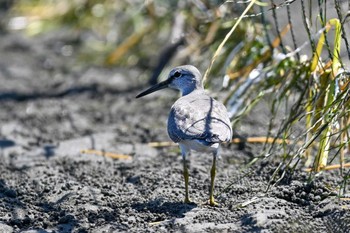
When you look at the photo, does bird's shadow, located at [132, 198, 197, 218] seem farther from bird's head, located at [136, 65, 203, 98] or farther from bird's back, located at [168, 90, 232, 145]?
bird's head, located at [136, 65, 203, 98]

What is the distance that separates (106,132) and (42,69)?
6.51 feet

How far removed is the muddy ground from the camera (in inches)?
150

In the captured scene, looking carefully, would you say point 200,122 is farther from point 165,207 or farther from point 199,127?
point 165,207

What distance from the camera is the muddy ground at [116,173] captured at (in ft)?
12.5

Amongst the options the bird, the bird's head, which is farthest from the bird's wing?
the bird's head

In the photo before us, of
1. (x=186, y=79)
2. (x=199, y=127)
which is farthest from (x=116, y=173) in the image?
(x=199, y=127)

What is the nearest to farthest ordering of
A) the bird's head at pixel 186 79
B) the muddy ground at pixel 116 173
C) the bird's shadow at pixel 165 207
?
the muddy ground at pixel 116 173
the bird's shadow at pixel 165 207
the bird's head at pixel 186 79

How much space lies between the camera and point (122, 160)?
5176 millimetres

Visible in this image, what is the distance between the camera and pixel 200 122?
4.07 m

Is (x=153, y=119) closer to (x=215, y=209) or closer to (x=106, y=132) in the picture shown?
(x=106, y=132)

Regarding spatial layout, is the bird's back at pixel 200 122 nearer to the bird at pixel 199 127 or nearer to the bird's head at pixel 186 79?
the bird at pixel 199 127

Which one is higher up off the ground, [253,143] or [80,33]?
[80,33]

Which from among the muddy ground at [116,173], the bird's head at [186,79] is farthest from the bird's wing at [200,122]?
the bird's head at [186,79]

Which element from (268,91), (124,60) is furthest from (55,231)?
(124,60)
